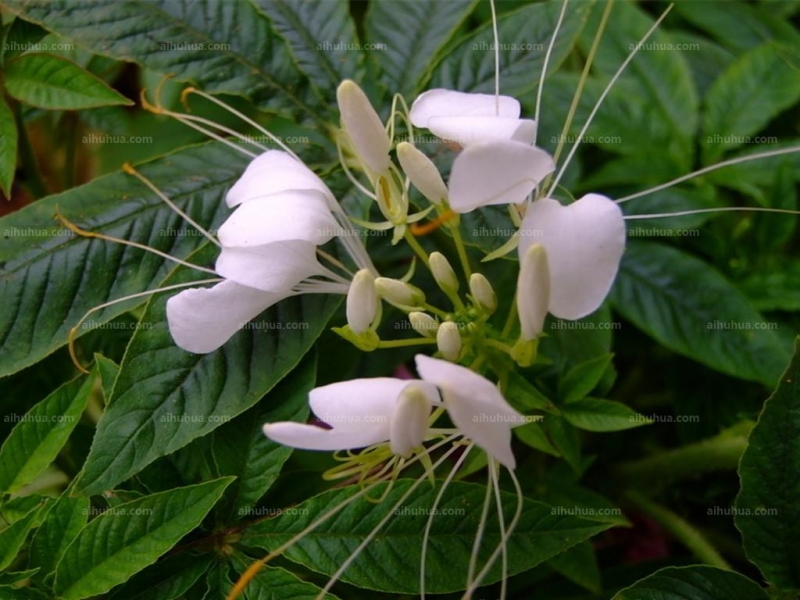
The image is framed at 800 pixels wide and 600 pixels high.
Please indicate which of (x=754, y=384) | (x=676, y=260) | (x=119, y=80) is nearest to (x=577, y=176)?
(x=676, y=260)

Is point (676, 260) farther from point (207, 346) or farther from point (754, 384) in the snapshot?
point (207, 346)

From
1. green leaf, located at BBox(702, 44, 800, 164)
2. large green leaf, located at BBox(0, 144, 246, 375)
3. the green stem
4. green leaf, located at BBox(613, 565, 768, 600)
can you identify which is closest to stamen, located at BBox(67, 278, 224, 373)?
large green leaf, located at BBox(0, 144, 246, 375)

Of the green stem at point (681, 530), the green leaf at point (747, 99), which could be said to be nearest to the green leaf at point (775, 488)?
the green stem at point (681, 530)

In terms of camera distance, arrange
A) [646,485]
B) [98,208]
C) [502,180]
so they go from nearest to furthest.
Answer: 1. [502,180]
2. [98,208]
3. [646,485]

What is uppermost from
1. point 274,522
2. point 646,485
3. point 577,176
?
point 577,176

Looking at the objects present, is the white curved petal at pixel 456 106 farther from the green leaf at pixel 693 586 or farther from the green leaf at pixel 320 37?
the green leaf at pixel 693 586

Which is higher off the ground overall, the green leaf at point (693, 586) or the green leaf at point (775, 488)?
the green leaf at point (775, 488)

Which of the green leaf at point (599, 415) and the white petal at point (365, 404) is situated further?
the green leaf at point (599, 415)
